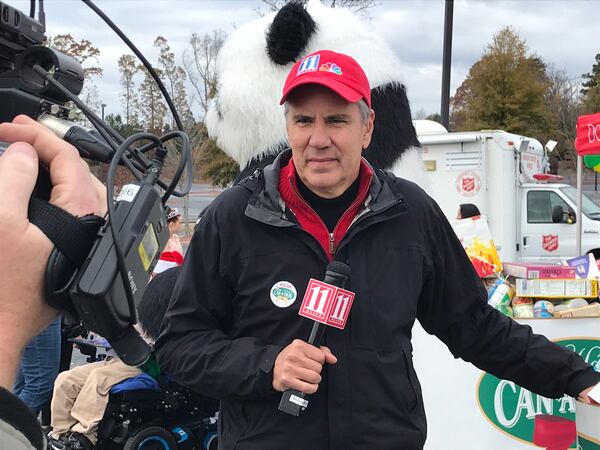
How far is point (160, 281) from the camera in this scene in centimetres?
370

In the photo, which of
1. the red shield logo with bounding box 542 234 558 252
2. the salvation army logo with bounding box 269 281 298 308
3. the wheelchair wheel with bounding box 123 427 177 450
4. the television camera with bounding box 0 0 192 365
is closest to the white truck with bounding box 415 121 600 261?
the red shield logo with bounding box 542 234 558 252

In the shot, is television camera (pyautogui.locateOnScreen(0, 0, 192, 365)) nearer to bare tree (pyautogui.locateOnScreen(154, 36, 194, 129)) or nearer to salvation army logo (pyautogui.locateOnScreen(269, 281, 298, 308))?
salvation army logo (pyautogui.locateOnScreen(269, 281, 298, 308))

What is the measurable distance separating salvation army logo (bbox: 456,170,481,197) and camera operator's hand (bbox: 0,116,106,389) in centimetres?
997

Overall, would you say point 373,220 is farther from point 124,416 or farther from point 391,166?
point 124,416

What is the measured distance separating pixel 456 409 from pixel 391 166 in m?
1.39

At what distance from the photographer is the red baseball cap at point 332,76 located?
2.14m

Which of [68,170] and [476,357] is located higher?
[68,170]

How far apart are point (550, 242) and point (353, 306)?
9583 millimetres

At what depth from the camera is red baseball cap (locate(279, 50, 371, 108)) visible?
2143 mm

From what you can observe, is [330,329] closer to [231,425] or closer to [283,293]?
[283,293]

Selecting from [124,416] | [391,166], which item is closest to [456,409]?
[391,166]

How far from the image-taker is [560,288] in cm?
358

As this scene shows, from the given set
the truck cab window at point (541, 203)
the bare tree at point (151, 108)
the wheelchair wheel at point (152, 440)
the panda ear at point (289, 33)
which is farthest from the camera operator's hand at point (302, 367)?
the bare tree at point (151, 108)

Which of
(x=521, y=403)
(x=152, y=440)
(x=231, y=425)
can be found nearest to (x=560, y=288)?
(x=521, y=403)
